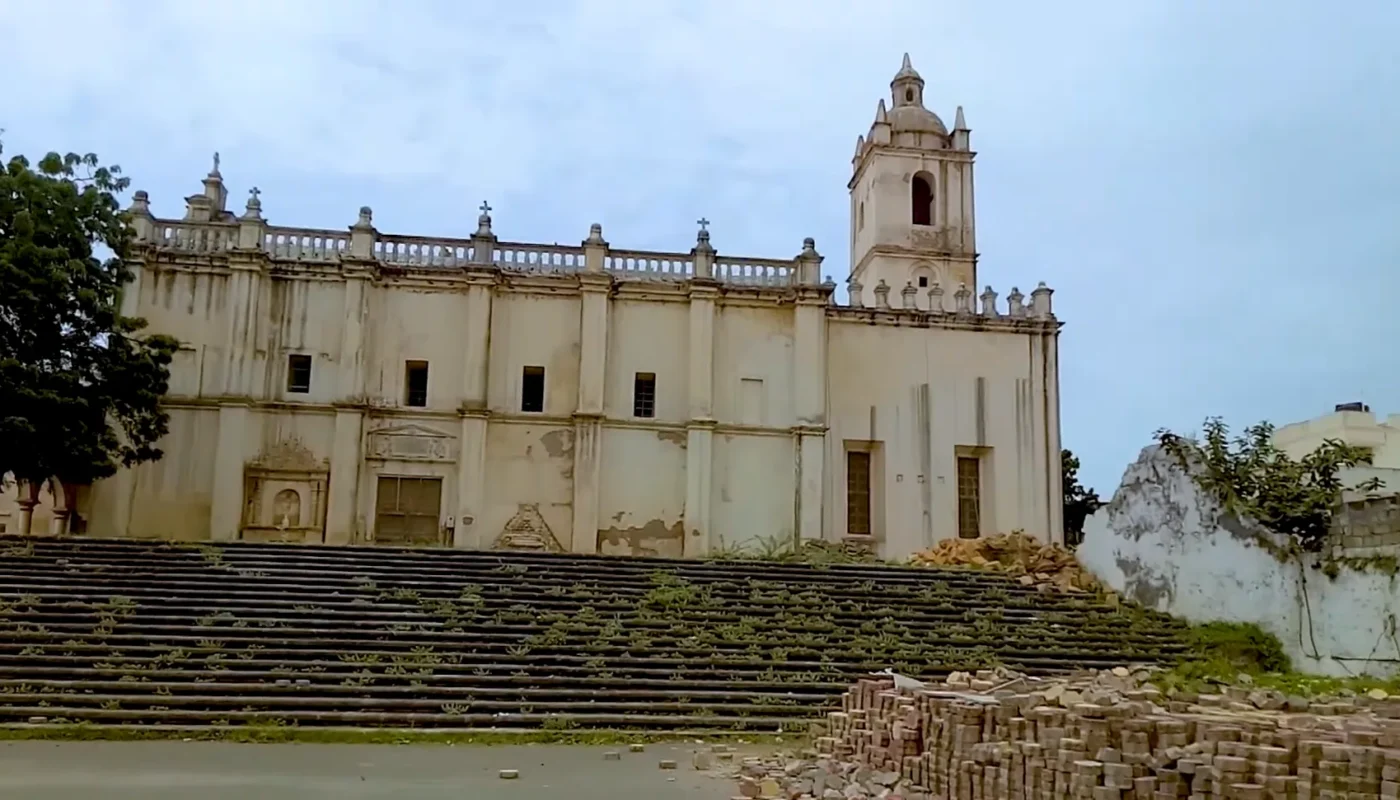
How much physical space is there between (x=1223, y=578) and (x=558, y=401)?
14.7 metres

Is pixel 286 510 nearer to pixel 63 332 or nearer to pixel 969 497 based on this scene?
pixel 63 332

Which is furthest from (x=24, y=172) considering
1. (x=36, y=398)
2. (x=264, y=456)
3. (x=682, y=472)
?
(x=682, y=472)

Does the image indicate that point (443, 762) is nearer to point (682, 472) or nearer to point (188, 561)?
point (188, 561)

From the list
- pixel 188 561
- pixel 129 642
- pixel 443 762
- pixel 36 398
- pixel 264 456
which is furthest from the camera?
pixel 264 456

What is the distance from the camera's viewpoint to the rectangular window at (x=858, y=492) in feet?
91.9

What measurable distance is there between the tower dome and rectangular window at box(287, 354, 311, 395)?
18.8 meters

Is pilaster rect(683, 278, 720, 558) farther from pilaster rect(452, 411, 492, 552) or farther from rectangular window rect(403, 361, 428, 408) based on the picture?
rectangular window rect(403, 361, 428, 408)

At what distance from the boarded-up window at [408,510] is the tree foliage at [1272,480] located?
15527mm

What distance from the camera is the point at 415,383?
87.7ft

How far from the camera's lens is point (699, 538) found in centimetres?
2616

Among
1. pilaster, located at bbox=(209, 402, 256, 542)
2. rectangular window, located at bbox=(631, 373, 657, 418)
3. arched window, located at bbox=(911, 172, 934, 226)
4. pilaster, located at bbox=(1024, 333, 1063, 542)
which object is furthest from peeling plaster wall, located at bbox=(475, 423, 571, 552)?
arched window, located at bbox=(911, 172, 934, 226)

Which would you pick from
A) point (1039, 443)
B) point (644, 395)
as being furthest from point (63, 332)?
point (1039, 443)

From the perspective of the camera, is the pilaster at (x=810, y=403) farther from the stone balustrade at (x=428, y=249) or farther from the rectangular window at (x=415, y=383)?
the rectangular window at (x=415, y=383)

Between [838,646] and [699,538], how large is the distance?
10.3 meters
